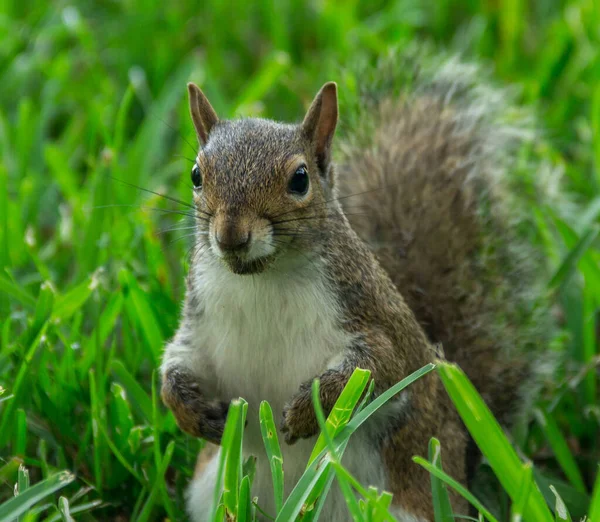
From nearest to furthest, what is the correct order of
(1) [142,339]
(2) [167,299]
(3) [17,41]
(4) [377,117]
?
(1) [142,339]
(2) [167,299]
(4) [377,117]
(3) [17,41]

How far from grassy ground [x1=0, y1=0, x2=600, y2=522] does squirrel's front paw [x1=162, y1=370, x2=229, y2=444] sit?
0.11 meters

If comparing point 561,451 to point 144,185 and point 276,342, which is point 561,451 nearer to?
point 276,342

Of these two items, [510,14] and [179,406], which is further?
[510,14]

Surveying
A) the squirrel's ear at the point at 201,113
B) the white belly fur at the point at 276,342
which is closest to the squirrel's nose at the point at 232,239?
the white belly fur at the point at 276,342

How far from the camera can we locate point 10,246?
120 inches

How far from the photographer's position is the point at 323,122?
2.33 m

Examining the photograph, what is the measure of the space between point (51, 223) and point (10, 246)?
54cm

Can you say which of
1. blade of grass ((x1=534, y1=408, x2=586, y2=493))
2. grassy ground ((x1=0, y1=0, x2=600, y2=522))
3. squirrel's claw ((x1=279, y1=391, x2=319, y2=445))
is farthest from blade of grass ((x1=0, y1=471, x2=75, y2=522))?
blade of grass ((x1=534, y1=408, x2=586, y2=493))

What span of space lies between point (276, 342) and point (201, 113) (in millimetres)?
559

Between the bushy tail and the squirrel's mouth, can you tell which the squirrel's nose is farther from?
the bushy tail

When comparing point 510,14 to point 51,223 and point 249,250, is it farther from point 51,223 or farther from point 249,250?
point 249,250

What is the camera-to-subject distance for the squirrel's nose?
76.9 inches

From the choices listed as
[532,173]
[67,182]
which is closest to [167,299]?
[67,182]

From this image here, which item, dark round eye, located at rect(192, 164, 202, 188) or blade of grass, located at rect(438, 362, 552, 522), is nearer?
blade of grass, located at rect(438, 362, 552, 522)
